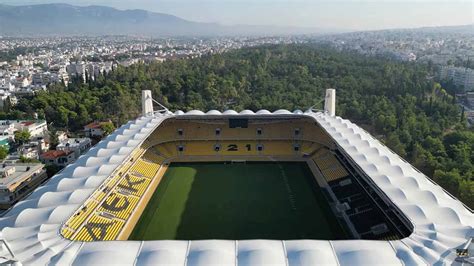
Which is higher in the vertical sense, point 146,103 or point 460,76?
point 146,103

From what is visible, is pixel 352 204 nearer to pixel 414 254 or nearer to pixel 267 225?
pixel 267 225

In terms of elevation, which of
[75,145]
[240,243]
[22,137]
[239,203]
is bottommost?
[239,203]

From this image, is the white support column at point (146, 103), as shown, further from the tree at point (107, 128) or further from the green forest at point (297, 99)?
the green forest at point (297, 99)

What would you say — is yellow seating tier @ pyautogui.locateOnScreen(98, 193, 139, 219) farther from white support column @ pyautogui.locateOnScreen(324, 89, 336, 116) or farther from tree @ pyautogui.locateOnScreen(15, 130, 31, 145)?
tree @ pyautogui.locateOnScreen(15, 130, 31, 145)

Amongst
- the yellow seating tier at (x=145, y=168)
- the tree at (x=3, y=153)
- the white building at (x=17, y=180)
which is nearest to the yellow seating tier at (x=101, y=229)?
the yellow seating tier at (x=145, y=168)

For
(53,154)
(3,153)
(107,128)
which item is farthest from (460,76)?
(3,153)

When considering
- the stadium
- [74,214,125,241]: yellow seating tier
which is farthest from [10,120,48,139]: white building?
[74,214,125,241]: yellow seating tier

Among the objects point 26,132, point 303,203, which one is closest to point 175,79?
point 26,132

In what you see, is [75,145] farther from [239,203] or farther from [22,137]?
[239,203]
